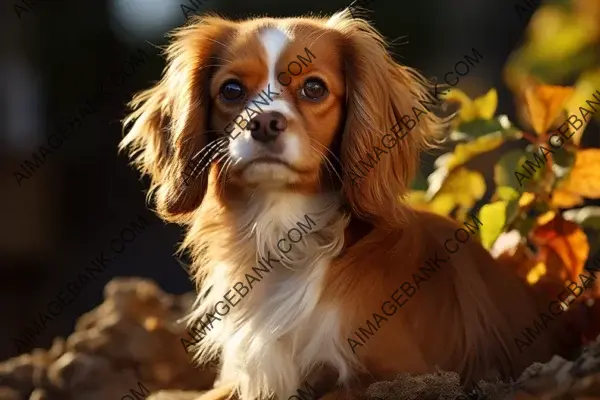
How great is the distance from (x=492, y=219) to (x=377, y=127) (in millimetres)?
466

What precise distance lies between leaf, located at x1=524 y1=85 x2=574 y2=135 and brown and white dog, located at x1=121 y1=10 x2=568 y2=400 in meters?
0.28

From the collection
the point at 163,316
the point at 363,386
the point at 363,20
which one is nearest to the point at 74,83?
the point at 163,316

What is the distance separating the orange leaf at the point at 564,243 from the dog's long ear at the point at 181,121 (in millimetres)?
991

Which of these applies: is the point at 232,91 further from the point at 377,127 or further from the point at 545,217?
the point at 545,217

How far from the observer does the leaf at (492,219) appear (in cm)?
231

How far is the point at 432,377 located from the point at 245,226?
0.63 m

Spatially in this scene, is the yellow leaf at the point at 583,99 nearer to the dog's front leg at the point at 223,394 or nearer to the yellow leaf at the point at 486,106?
the yellow leaf at the point at 486,106

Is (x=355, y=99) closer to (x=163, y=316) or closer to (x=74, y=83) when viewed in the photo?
(x=163, y=316)

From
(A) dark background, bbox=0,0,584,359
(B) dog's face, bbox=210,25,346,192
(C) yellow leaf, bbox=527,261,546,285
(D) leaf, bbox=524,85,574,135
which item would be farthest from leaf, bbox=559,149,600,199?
(A) dark background, bbox=0,0,584,359

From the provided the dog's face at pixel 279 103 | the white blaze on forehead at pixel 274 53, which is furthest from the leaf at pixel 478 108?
the white blaze on forehead at pixel 274 53

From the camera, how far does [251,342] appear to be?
2102mm

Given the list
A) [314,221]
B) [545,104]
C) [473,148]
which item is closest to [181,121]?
[314,221]

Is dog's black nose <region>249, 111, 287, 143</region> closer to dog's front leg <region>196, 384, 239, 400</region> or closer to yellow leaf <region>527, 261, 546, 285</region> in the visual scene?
dog's front leg <region>196, 384, 239, 400</region>

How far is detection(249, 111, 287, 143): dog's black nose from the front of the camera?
1902 millimetres
